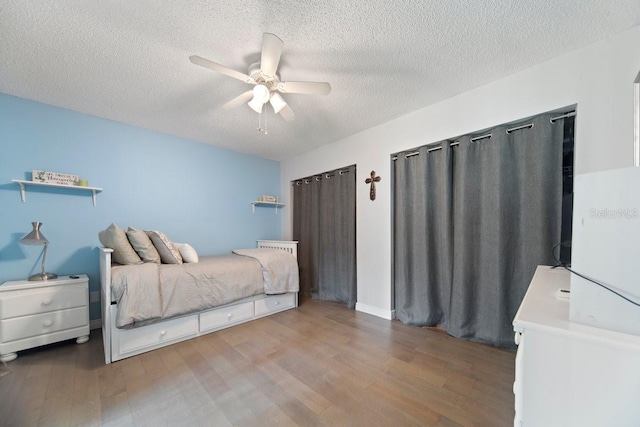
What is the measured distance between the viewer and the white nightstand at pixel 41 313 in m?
1.80

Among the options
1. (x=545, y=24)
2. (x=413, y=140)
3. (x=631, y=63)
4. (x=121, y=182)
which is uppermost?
(x=545, y=24)

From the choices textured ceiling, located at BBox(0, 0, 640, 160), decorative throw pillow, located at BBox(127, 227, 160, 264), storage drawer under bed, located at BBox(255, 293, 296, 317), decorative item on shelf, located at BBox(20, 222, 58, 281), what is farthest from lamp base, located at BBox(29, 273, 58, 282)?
storage drawer under bed, located at BBox(255, 293, 296, 317)

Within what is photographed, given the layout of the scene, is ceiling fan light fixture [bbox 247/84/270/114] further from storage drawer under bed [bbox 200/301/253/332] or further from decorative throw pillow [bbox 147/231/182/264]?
storage drawer under bed [bbox 200/301/253/332]

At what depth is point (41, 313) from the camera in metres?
1.93

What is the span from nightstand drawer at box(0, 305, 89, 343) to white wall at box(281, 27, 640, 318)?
2817mm

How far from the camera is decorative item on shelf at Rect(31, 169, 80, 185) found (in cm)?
220

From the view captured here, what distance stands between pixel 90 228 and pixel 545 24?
4.24m

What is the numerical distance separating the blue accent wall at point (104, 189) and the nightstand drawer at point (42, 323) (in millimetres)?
451

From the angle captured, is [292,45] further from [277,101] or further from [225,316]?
[225,316]

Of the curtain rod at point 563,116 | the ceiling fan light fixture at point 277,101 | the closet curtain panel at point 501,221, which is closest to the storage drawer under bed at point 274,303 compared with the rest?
the closet curtain panel at point 501,221

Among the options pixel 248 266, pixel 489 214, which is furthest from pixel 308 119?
pixel 489 214

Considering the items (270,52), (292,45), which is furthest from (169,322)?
(292,45)

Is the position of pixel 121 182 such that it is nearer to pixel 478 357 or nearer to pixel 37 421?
pixel 37 421

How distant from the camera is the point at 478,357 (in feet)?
6.05
